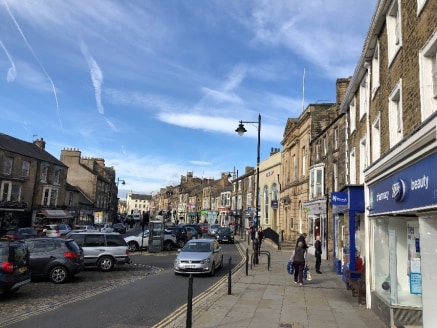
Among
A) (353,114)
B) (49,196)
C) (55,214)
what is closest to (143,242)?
(353,114)

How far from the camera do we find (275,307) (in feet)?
33.7

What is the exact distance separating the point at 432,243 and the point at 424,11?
4454mm

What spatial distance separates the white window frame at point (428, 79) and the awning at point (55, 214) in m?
43.5

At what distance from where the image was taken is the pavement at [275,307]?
863cm

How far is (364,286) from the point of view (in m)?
11.1

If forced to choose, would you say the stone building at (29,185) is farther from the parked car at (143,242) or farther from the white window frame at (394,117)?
the white window frame at (394,117)

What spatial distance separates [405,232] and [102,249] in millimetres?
13120

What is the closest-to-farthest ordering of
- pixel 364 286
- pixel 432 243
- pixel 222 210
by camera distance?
pixel 432 243 < pixel 364 286 < pixel 222 210

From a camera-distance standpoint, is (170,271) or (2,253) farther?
(170,271)

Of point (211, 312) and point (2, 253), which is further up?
point (2, 253)

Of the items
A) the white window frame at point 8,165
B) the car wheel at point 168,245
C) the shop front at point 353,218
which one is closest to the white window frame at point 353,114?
the shop front at point 353,218

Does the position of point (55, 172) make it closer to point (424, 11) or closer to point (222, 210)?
point (222, 210)

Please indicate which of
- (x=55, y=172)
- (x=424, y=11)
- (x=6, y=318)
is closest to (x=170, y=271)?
(x=6, y=318)

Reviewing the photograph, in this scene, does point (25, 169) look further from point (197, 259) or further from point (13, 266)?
point (13, 266)
